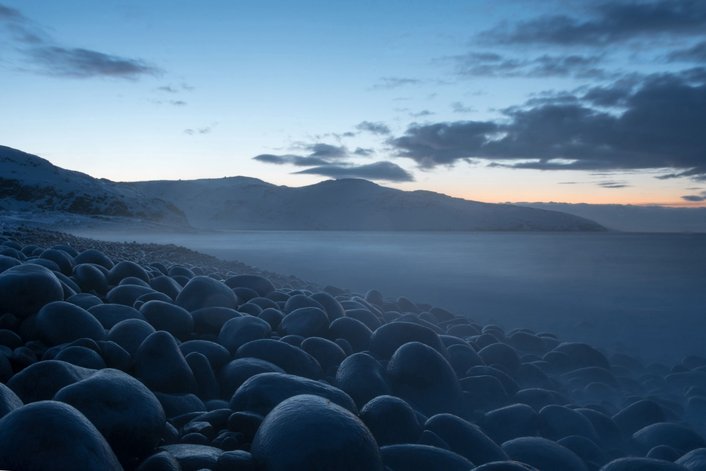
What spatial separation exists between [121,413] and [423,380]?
6.82 feet

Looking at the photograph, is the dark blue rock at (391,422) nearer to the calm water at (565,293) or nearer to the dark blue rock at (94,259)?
the dark blue rock at (94,259)

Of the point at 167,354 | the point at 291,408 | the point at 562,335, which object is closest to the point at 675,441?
the point at 291,408

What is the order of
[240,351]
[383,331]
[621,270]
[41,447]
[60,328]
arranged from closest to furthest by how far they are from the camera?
[41,447] < [60,328] < [240,351] < [383,331] < [621,270]

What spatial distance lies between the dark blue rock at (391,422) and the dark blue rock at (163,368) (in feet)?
3.38

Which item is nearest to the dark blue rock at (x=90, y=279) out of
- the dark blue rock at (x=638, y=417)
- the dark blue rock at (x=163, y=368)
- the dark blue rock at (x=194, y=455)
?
the dark blue rock at (x=163, y=368)

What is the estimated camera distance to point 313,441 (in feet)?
6.82

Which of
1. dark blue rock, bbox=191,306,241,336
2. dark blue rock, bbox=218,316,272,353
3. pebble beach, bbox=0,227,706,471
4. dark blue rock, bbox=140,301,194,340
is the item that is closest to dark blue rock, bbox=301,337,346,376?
pebble beach, bbox=0,227,706,471

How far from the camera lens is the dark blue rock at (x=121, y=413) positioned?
2.12 m

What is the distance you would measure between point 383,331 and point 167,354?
1.85 metres

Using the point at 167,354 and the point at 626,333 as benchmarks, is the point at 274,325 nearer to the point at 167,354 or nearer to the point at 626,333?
the point at 167,354

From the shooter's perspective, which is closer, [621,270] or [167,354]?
[167,354]

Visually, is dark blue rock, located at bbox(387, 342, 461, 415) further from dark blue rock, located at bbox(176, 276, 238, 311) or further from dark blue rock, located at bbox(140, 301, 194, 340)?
dark blue rock, located at bbox(176, 276, 238, 311)

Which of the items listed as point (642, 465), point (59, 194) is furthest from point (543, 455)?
point (59, 194)

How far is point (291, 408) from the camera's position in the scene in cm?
223
